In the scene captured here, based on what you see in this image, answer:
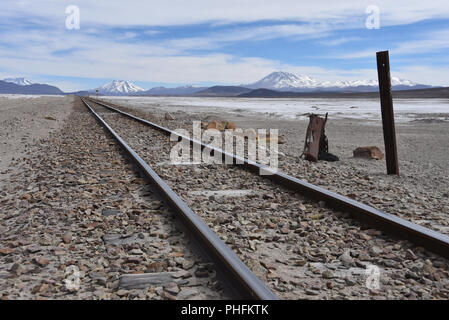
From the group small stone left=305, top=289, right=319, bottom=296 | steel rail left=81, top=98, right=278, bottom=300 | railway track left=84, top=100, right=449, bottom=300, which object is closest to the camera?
steel rail left=81, top=98, right=278, bottom=300

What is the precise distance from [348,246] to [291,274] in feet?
2.47

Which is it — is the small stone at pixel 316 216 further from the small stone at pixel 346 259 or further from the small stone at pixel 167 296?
the small stone at pixel 167 296

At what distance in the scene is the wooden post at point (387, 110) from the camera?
22.6 ft

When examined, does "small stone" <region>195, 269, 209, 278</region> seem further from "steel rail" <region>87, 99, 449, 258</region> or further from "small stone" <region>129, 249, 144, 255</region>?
"steel rail" <region>87, 99, 449, 258</region>

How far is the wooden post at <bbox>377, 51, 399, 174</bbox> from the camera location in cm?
689

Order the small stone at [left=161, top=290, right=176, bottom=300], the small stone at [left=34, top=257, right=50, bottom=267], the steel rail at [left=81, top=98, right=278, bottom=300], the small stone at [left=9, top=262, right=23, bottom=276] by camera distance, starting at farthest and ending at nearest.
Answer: the small stone at [left=34, top=257, right=50, bottom=267] < the small stone at [left=9, top=262, right=23, bottom=276] < the small stone at [left=161, top=290, right=176, bottom=300] < the steel rail at [left=81, top=98, right=278, bottom=300]

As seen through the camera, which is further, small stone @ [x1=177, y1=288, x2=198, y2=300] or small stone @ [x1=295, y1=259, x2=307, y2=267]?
small stone @ [x1=295, y1=259, x2=307, y2=267]

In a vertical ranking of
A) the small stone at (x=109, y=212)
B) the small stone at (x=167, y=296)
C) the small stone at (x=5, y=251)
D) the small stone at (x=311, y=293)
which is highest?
the small stone at (x=109, y=212)

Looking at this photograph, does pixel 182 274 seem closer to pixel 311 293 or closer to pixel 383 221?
pixel 311 293

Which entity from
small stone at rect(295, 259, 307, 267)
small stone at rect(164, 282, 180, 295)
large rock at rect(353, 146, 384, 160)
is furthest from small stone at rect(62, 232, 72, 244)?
large rock at rect(353, 146, 384, 160)

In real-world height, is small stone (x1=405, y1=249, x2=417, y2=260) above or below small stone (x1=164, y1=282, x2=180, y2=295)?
below

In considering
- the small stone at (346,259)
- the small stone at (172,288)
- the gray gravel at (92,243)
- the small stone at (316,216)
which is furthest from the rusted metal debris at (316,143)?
the small stone at (172,288)

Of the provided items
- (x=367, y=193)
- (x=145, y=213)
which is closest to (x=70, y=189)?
(x=145, y=213)
